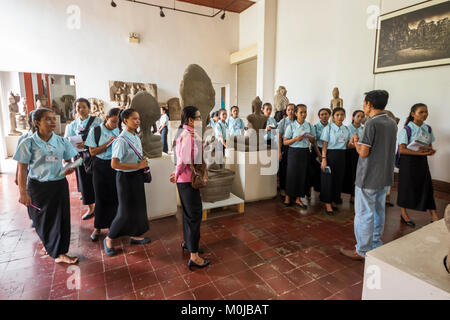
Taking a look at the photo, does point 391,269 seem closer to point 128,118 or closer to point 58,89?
point 128,118

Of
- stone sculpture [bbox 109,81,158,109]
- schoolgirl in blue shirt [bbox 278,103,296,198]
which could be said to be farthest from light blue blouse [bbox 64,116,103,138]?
stone sculpture [bbox 109,81,158,109]

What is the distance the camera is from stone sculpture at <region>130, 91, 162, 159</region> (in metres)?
3.48

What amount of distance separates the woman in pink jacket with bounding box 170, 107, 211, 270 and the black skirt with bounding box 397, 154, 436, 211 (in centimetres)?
276

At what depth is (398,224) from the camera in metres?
3.40

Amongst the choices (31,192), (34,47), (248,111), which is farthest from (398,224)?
(34,47)

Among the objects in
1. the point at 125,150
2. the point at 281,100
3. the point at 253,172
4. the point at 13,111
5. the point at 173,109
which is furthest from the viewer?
the point at 173,109

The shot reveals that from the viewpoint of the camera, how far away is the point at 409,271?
1340mm

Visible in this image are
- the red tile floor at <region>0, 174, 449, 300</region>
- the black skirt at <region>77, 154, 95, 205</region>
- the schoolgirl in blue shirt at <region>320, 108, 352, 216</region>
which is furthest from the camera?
the schoolgirl in blue shirt at <region>320, 108, 352, 216</region>

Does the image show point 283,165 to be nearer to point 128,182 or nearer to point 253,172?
point 253,172

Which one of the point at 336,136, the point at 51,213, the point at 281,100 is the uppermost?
the point at 281,100

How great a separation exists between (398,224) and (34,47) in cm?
929

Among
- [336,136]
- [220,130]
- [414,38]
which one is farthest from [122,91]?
[414,38]

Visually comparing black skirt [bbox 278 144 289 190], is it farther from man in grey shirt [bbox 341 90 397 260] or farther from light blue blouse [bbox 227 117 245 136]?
light blue blouse [bbox 227 117 245 136]

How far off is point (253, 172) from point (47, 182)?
2.75 m
